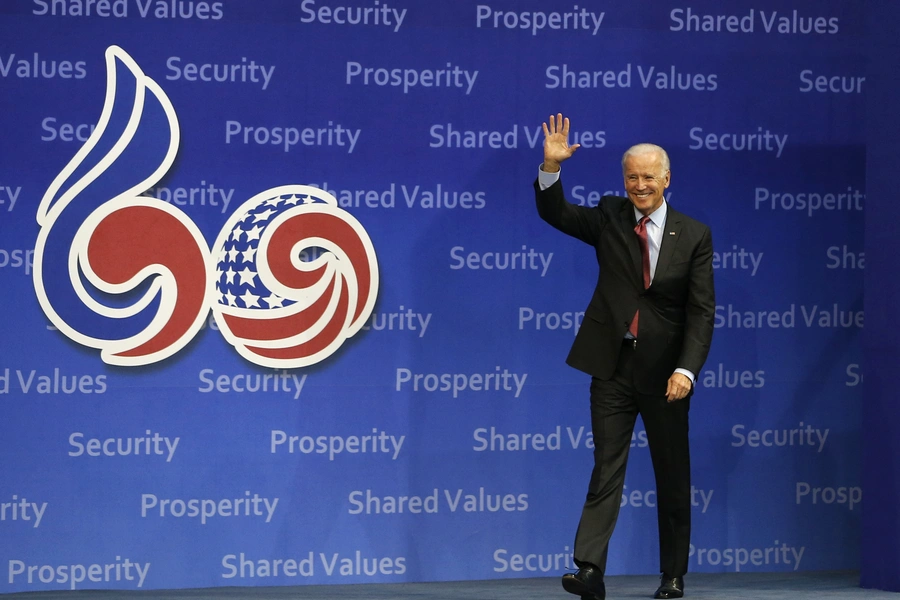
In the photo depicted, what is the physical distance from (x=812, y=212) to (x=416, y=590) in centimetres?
228

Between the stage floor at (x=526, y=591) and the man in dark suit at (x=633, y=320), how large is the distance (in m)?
0.56

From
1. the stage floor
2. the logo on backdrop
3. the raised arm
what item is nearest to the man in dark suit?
the raised arm

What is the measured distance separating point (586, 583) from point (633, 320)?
89cm

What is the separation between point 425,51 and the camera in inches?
183

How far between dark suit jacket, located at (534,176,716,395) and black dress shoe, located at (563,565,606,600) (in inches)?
24.8

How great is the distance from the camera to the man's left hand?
375 centimetres

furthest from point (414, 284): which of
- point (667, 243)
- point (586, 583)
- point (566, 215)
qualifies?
point (586, 583)

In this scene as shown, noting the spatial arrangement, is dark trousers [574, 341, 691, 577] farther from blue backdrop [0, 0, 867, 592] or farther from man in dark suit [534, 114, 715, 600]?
blue backdrop [0, 0, 867, 592]

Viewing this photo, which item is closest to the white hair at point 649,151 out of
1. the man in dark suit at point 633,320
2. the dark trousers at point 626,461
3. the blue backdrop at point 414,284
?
the man in dark suit at point 633,320

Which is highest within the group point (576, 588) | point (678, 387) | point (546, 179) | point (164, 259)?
point (546, 179)

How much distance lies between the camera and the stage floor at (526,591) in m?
4.21

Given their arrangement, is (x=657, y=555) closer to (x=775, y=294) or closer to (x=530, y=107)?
(x=775, y=294)

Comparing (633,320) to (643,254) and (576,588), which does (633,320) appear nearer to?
(643,254)

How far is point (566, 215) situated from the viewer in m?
3.92
